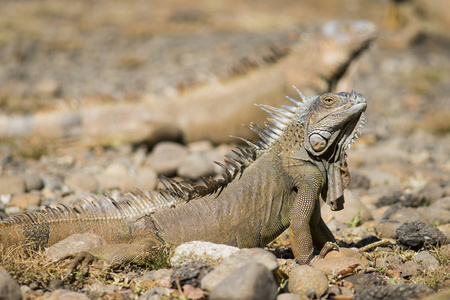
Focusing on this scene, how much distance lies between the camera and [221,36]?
76.4 feet

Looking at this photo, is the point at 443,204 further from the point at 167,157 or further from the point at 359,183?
the point at 167,157

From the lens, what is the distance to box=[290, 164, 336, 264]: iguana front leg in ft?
15.1

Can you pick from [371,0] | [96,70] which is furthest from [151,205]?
[371,0]

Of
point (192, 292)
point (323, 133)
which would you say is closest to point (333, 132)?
point (323, 133)

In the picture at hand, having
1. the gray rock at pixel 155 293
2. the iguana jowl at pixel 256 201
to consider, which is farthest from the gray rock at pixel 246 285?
the iguana jowl at pixel 256 201

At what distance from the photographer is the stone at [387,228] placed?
18.7 feet

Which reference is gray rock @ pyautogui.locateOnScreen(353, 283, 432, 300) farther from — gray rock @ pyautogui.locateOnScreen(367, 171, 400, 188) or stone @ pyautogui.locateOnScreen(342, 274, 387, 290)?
gray rock @ pyautogui.locateOnScreen(367, 171, 400, 188)

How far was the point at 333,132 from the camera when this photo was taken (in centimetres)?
483

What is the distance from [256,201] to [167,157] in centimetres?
481

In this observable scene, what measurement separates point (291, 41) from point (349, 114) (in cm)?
686

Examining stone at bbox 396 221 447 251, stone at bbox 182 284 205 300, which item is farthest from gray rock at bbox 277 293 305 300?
stone at bbox 396 221 447 251

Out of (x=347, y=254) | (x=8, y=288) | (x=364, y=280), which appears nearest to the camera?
(x=8, y=288)

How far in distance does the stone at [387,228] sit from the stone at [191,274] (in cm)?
254

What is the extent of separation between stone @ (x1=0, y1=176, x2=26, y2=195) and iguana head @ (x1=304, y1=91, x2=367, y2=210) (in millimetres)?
4349
